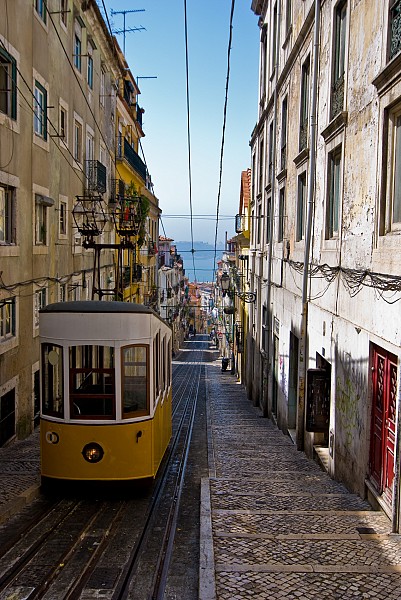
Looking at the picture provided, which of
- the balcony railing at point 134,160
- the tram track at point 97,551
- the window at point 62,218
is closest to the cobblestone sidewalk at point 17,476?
the tram track at point 97,551

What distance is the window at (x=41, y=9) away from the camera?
1393 centimetres

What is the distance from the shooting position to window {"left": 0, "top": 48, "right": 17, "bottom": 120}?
11578 millimetres

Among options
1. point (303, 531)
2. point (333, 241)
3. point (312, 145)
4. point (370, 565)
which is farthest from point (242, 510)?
point (312, 145)

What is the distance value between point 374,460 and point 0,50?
9452 mm

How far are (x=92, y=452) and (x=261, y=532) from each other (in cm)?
259

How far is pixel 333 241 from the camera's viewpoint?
10.4 metres

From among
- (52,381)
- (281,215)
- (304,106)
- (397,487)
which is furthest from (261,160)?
(397,487)

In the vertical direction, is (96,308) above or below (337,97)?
below

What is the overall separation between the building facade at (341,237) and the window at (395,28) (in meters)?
0.02

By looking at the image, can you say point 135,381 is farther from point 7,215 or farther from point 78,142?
point 78,142

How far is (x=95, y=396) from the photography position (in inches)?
315

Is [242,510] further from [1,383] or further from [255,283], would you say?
[255,283]

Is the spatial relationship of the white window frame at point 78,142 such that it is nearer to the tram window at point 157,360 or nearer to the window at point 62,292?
the window at point 62,292

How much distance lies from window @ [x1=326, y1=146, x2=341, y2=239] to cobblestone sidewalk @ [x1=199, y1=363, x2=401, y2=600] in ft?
13.9
